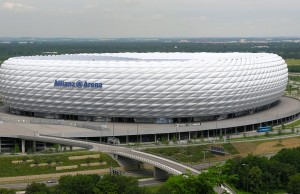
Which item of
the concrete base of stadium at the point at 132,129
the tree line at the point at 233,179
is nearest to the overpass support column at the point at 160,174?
the tree line at the point at 233,179

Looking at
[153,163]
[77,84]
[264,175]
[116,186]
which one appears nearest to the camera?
[116,186]

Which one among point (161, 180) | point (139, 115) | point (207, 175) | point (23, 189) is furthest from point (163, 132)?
point (207, 175)

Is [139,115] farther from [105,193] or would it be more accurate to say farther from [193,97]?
[105,193]

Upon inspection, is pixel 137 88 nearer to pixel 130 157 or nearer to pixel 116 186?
pixel 130 157

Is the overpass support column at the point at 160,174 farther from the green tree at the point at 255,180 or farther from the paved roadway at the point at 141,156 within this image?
the green tree at the point at 255,180

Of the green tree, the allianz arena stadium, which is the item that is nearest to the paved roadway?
the green tree

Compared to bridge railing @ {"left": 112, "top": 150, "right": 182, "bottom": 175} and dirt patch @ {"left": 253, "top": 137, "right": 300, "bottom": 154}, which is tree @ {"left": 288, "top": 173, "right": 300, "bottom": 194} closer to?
bridge railing @ {"left": 112, "top": 150, "right": 182, "bottom": 175}

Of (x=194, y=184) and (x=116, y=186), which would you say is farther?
(x=116, y=186)

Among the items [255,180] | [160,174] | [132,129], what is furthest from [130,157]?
[255,180]
